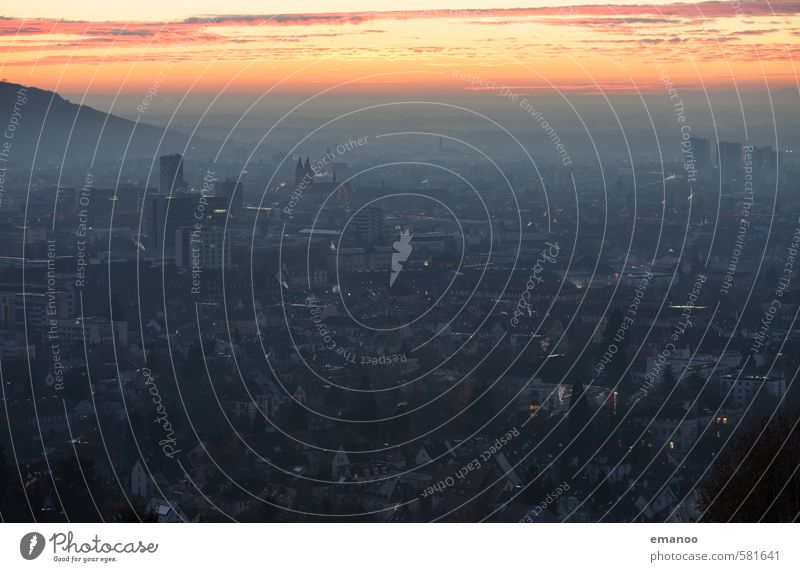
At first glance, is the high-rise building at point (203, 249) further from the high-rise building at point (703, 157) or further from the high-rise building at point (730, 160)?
the high-rise building at point (730, 160)

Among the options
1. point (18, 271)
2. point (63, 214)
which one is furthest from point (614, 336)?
point (63, 214)

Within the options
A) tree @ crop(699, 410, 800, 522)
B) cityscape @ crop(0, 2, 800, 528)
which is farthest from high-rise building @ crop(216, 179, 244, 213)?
tree @ crop(699, 410, 800, 522)

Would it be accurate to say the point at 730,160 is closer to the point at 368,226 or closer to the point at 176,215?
the point at 368,226

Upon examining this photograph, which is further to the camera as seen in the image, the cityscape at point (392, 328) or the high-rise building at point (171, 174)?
the high-rise building at point (171, 174)

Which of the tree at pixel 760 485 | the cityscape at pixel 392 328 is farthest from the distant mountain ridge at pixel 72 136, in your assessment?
the tree at pixel 760 485

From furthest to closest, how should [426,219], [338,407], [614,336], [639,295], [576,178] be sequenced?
[576,178] < [426,219] < [639,295] < [614,336] < [338,407]

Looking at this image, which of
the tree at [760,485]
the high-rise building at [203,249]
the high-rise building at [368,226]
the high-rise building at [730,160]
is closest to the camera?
the tree at [760,485]

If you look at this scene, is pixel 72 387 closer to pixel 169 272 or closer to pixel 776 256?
pixel 169 272
